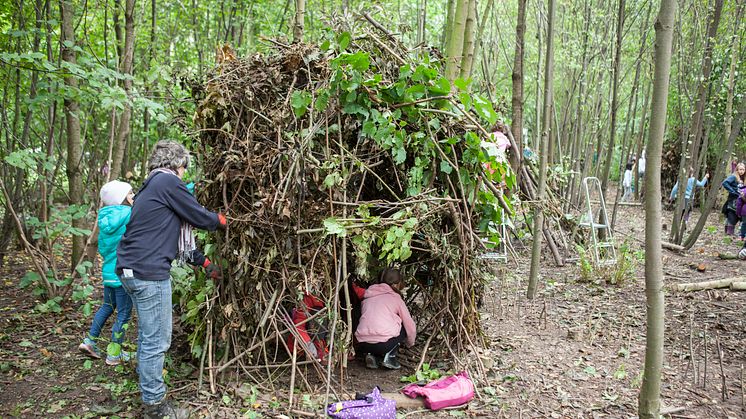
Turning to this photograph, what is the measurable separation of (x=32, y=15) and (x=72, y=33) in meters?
1.43

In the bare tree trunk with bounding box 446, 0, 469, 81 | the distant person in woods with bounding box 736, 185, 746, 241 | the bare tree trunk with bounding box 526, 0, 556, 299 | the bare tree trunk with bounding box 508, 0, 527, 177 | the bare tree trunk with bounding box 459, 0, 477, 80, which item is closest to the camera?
the bare tree trunk with bounding box 446, 0, 469, 81

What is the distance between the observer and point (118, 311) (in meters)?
4.40

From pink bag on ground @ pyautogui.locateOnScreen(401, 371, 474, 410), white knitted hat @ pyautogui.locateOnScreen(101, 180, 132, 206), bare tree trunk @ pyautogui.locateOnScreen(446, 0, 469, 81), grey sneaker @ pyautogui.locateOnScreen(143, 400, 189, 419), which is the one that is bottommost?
grey sneaker @ pyautogui.locateOnScreen(143, 400, 189, 419)

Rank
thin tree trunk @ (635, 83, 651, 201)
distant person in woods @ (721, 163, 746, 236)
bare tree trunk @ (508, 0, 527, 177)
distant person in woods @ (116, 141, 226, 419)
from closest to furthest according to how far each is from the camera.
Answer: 1. distant person in woods @ (116, 141, 226, 419)
2. bare tree trunk @ (508, 0, 527, 177)
3. distant person in woods @ (721, 163, 746, 236)
4. thin tree trunk @ (635, 83, 651, 201)

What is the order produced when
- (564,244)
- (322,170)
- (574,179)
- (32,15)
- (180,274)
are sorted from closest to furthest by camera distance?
(322,170)
(180,274)
(32,15)
(564,244)
(574,179)

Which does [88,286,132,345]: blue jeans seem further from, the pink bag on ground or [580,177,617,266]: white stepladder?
[580,177,617,266]: white stepladder

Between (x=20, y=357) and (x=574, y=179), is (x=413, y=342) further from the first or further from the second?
(x=574, y=179)

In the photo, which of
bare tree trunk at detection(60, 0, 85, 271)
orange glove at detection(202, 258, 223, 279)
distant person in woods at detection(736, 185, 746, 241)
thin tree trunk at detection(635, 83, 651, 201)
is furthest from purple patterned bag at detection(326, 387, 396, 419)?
thin tree trunk at detection(635, 83, 651, 201)

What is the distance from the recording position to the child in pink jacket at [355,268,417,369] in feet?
15.0

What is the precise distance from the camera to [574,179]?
11.5 m

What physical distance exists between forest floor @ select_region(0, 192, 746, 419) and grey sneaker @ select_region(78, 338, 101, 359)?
0.09 meters

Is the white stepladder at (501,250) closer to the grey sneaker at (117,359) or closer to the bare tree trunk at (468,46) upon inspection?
the bare tree trunk at (468,46)

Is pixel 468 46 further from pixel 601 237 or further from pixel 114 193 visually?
pixel 601 237

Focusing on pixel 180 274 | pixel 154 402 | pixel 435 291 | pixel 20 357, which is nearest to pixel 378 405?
pixel 435 291
